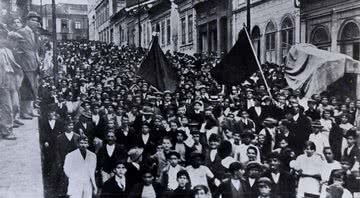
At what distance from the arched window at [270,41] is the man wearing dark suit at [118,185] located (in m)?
12.2

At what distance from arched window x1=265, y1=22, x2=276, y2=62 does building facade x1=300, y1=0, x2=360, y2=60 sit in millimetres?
1878

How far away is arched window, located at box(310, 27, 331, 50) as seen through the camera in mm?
14203

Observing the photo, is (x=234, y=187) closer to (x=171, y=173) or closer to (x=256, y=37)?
(x=171, y=173)

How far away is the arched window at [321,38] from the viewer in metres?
14.2

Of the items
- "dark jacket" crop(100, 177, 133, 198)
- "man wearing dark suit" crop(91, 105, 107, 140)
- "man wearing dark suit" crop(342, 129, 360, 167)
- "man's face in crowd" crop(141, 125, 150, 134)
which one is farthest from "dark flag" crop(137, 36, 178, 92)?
"dark jacket" crop(100, 177, 133, 198)

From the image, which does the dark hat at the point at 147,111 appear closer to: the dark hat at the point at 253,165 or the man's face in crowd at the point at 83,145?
the man's face in crowd at the point at 83,145

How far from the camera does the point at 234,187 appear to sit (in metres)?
5.88

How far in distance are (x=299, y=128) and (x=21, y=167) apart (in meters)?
4.24

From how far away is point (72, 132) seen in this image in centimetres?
691

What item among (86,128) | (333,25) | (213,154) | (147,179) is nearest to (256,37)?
(333,25)

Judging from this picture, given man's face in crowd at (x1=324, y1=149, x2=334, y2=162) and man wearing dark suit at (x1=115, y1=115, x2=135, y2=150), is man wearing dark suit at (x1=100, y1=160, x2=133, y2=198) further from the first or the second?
man's face in crowd at (x1=324, y1=149, x2=334, y2=162)

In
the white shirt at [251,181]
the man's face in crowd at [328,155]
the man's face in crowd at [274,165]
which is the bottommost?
the white shirt at [251,181]

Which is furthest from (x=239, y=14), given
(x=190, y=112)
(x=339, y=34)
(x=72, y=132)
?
(x=72, y=132)

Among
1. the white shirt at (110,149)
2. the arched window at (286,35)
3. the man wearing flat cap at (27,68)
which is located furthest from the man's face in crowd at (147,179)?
the arched window at (286,35)
